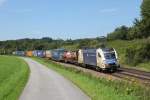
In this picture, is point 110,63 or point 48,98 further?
point 110,63

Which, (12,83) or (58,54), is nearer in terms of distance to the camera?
(12,83)

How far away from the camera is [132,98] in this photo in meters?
17.0


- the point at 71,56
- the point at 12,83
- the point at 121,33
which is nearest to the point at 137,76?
the point at 12,83

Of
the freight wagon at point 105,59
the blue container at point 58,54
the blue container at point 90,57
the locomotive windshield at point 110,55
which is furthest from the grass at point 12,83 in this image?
the blue container at point 58,54

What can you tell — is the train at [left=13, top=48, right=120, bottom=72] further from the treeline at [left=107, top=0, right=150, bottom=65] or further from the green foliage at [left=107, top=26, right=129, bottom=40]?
the green foliage at [left=107, top=26, right=129, bottom=40]

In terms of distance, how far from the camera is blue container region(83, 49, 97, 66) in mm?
53334

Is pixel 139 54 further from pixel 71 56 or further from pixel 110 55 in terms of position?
pixel 71 56

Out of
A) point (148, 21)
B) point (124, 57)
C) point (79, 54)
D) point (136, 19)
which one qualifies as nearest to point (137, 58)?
point (124, 57)

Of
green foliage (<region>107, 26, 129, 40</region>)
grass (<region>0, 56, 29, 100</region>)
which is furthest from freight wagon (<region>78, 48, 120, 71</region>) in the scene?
green foliage (<region>107, 26, 129, 40</region>)

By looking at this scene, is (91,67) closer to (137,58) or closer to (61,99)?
(137,58)

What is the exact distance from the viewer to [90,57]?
56.8 meters

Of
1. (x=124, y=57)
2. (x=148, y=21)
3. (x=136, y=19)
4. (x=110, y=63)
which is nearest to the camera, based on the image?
(x=110, y=63)

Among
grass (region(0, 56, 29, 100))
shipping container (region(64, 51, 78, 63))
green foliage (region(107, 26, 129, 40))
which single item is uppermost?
green foliage (region(107, 26, 129, 40))

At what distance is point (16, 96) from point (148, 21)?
253ft
